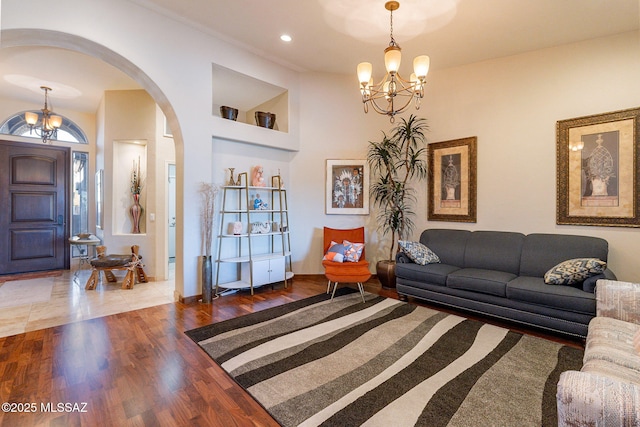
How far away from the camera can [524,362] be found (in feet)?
7.87

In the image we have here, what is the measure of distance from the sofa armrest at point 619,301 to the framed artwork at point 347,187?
3.26 metres

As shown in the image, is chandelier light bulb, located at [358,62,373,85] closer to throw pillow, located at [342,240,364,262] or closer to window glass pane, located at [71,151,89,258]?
throw pillow, located at [342,240,364,262]

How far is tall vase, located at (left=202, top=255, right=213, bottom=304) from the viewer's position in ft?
12.5

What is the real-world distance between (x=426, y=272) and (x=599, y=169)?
235 cm

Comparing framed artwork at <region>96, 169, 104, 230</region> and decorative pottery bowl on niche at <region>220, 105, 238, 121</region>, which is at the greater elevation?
decorative pottery bowl on niche at <region>220, 105, 238, 121</region>

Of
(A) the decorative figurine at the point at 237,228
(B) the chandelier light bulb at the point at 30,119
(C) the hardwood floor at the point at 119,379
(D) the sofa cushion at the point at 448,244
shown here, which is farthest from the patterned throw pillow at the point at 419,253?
(B) the chandelier light bulb at the point at 30,119

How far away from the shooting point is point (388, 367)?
2.33 m

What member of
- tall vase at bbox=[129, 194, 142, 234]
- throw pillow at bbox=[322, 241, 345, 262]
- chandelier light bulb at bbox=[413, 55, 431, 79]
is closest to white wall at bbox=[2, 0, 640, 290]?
throw pillow at bbox=[322, 241, 345, 262]

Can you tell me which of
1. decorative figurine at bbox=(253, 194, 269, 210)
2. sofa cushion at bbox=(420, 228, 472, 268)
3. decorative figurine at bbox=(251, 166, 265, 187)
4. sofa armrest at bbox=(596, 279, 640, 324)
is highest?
decorative figurine at bbox=(251, 166, 265, 187)

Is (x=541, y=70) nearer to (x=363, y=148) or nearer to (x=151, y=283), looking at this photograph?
(x=363, y=148)

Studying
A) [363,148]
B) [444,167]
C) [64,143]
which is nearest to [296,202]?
[363,148]

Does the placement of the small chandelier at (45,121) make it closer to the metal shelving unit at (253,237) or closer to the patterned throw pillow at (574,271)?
the metal shelving unit at (253,237)

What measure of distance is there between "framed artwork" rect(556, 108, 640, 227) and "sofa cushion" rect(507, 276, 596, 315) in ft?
3.76

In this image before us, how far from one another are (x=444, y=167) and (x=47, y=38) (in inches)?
201
